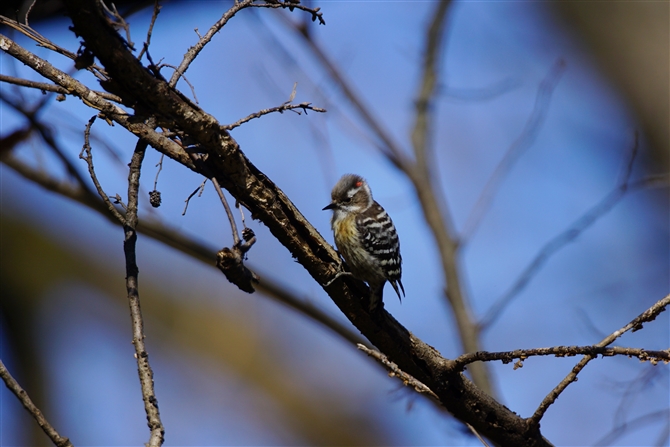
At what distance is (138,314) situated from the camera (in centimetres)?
248

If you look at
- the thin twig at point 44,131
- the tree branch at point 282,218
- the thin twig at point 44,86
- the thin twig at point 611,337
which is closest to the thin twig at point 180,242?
the thin twig at point 44,131

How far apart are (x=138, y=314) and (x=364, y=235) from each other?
8.00 ft

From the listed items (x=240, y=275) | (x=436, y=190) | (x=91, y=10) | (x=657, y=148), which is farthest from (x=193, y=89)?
(x=657, y=148)

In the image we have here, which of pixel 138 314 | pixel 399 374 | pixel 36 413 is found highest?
pixel 399 374

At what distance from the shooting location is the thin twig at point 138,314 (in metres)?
2.27

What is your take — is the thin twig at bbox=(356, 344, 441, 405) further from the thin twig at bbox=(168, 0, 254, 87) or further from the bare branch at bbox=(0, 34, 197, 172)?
the thin twig at bbox=(168, 0, 254, 87)

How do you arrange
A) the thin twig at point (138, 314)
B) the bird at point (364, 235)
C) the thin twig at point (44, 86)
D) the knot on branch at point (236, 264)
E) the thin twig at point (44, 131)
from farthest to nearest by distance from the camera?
the thin twig at point (44, 131), the bird at point (364, 235), the thin twig at point (44, 86), the thin twig at point (138, 314), the knot on branch at point (236, 264)

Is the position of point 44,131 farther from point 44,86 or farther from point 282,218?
point 282,218

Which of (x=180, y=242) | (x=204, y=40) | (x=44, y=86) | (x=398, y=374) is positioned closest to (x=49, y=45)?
(x=44, y=86)

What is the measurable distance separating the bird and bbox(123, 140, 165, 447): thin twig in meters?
1.59

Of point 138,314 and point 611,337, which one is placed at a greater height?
point 611,337

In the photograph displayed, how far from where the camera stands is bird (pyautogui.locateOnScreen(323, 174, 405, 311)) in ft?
14.3

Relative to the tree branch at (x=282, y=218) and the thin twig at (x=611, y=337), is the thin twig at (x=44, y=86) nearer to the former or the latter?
the tree branch at (x=282, y=218)

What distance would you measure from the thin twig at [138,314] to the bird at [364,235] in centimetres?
159
